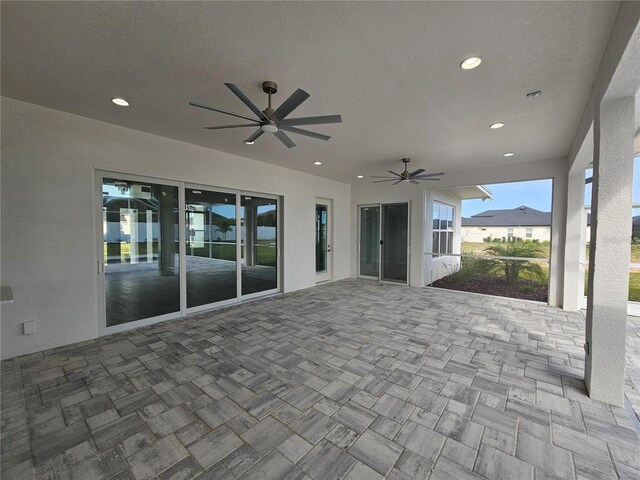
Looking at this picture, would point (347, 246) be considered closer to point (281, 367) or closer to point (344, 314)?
point (344, 314)

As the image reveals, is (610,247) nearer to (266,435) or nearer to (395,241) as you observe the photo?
(266,435)

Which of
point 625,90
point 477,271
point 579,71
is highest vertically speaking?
point 579,71

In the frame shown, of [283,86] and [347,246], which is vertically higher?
[283,86]

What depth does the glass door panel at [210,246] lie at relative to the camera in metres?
4.51

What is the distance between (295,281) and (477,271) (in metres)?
4.46

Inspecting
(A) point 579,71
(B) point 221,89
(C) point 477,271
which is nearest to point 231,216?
(B) point 221,89

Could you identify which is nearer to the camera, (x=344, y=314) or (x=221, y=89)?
(x=221, y=89)

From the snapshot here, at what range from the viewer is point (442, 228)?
7.43 m

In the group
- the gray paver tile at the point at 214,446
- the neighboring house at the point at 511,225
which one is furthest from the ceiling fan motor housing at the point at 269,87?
the neighboring house at the point at 511,225

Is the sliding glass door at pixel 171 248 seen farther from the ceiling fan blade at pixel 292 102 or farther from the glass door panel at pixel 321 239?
the ceiling fan blade at pixel 292 102

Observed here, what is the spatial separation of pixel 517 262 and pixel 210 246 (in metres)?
6.54

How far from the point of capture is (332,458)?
1.66 meters

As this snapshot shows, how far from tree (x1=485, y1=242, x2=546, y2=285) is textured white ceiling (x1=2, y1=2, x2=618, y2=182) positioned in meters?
2.76

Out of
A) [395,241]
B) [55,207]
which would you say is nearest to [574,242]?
[395,241]
